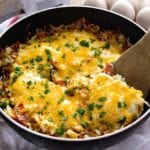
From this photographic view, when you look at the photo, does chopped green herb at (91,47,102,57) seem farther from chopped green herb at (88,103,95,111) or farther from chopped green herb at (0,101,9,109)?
chopped green herb at (0,101,9,109)

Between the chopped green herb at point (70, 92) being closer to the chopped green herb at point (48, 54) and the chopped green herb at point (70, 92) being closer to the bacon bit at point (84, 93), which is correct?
the bacon bit at point (84, 93)

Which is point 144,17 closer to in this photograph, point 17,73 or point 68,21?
point 68,21

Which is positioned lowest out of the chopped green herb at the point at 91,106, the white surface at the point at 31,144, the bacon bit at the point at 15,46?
the white surface at the point at 31,144

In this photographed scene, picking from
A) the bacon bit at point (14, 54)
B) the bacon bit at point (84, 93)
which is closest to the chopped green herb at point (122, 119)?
the bacon bit at point (84, 93)

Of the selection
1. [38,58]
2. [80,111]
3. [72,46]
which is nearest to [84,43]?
[72,46]

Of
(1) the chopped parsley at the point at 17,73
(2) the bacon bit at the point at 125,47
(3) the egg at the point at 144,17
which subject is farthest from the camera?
(3) the egg at the point at 144,17

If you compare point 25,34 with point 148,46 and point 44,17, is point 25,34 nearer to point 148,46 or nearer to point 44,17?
point 44,17
